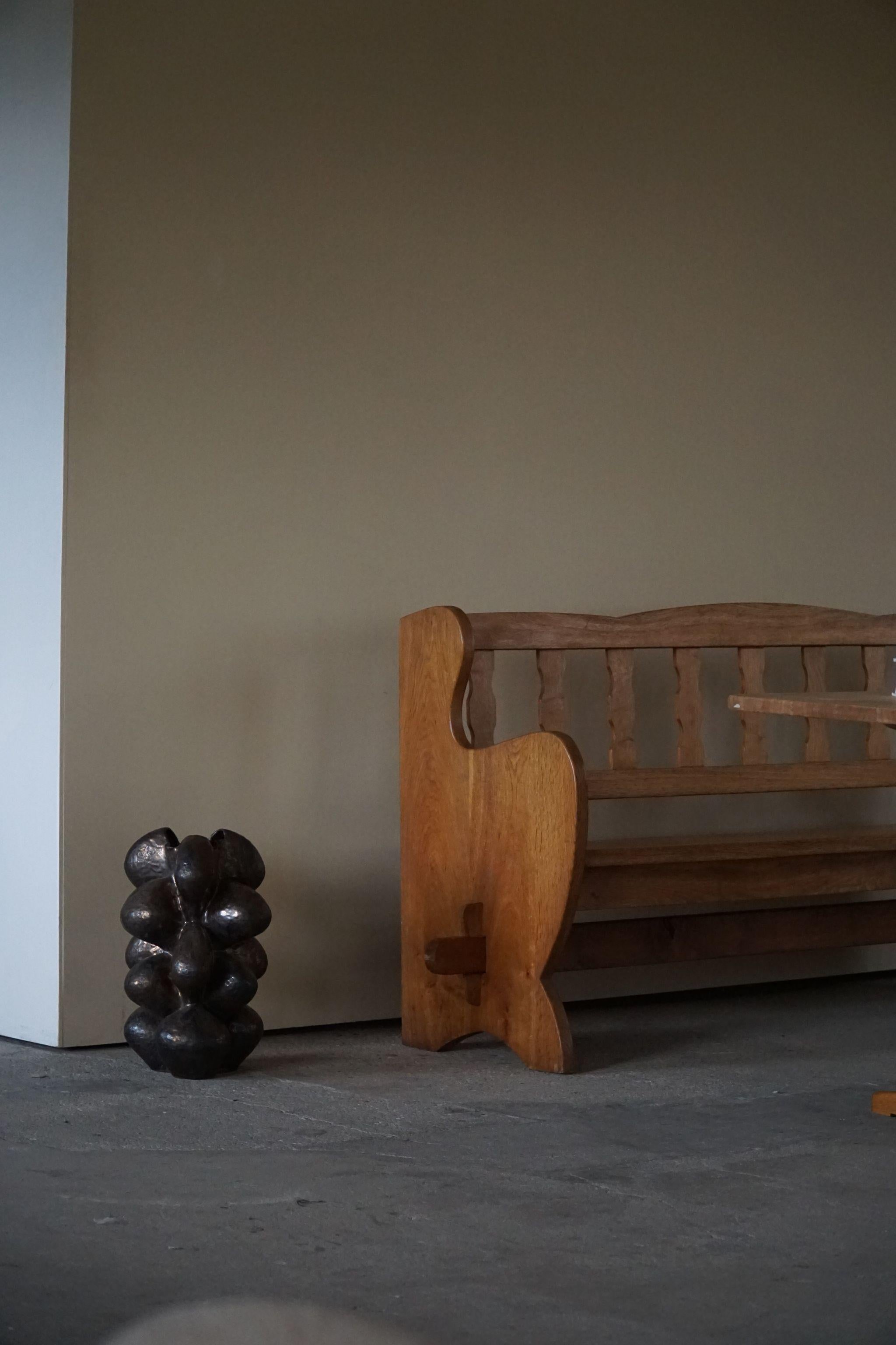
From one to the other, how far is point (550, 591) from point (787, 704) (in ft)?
4.01

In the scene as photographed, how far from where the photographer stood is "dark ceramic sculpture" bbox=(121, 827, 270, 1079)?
2.77m

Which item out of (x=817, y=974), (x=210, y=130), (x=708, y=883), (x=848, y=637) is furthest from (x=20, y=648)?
(x=817, y=974)

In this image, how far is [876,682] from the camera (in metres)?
3.57

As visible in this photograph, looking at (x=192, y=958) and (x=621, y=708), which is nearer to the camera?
(x=192, y=958)

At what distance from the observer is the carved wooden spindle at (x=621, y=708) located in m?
3.31

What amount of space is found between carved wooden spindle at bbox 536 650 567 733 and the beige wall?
267 millimetres

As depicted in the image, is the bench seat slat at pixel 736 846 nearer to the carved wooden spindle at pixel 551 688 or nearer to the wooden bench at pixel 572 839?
the wooden bench at pixel 572 839

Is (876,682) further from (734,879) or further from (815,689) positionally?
(734,879)

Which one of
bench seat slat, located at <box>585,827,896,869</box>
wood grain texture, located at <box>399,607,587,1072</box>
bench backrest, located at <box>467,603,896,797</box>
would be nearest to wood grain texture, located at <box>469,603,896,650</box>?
bench backrest, located at <box>467,603,896,797</box>

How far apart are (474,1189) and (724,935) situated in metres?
1.37

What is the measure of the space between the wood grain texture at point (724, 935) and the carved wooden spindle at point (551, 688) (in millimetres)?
474

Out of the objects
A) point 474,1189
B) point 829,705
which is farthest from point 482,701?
point 474,1189

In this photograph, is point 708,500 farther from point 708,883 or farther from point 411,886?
point 411,886

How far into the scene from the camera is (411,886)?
314cm
